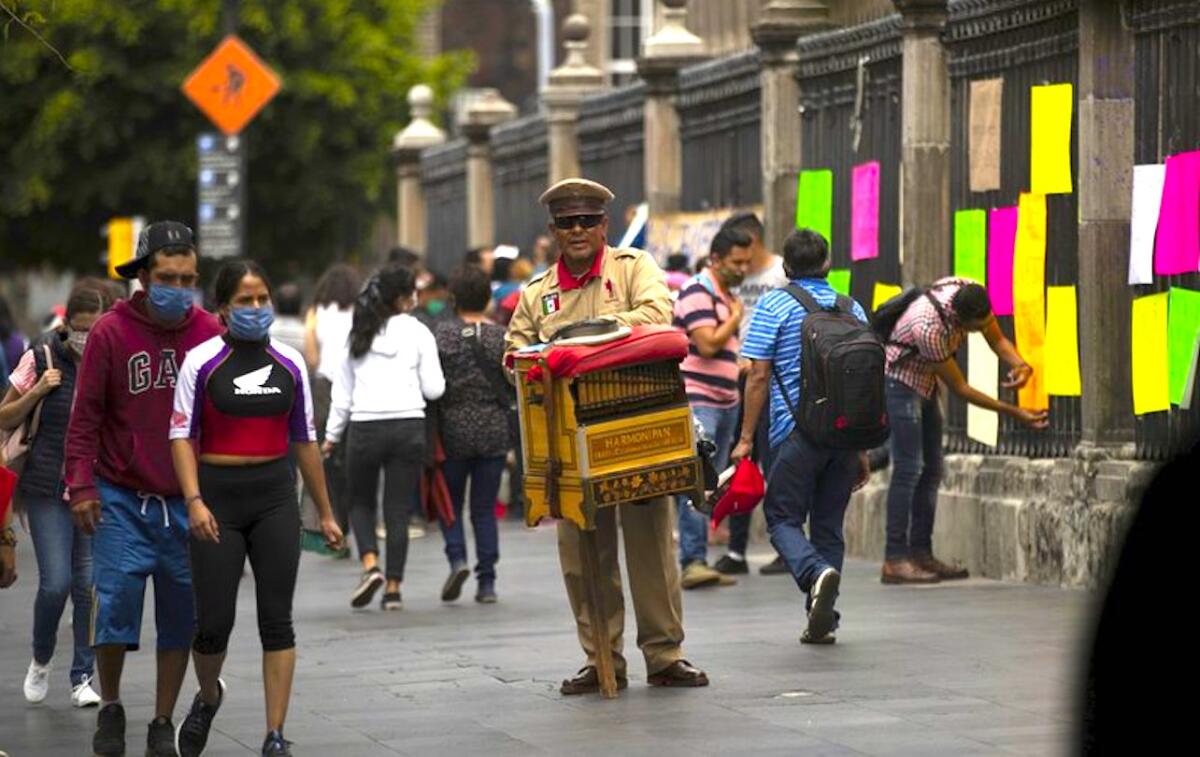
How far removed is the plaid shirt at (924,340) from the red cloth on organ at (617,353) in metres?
3.48

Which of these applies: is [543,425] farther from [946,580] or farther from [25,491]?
[946,580]

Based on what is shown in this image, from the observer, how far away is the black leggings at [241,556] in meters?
7.66

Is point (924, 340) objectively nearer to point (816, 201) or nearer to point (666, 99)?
point (816, 201)

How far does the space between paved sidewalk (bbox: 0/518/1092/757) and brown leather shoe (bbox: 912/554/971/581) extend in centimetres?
26

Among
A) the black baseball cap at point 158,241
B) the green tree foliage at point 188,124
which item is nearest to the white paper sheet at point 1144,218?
the black baseball cap at point 158,241

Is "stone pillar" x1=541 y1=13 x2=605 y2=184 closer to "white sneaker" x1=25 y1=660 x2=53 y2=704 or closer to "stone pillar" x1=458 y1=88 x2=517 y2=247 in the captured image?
"stone pillar" x1=458 y1=88 x2=517 y2=247

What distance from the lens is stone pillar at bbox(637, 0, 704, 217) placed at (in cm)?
1862

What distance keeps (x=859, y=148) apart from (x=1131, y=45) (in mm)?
3479

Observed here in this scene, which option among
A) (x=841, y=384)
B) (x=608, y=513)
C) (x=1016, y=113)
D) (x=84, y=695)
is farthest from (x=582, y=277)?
(x=1016, y=113)

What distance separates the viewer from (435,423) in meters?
13.3

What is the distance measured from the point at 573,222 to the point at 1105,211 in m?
3.74

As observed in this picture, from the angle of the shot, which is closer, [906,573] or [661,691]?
[661,691]

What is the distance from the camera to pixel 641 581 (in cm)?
929

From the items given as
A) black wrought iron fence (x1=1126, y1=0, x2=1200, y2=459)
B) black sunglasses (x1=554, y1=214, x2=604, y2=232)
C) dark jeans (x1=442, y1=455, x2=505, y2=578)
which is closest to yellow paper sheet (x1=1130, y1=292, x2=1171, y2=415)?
black wrought iron fence (x1=1126, y1=0, x2=1200, y2=459)
